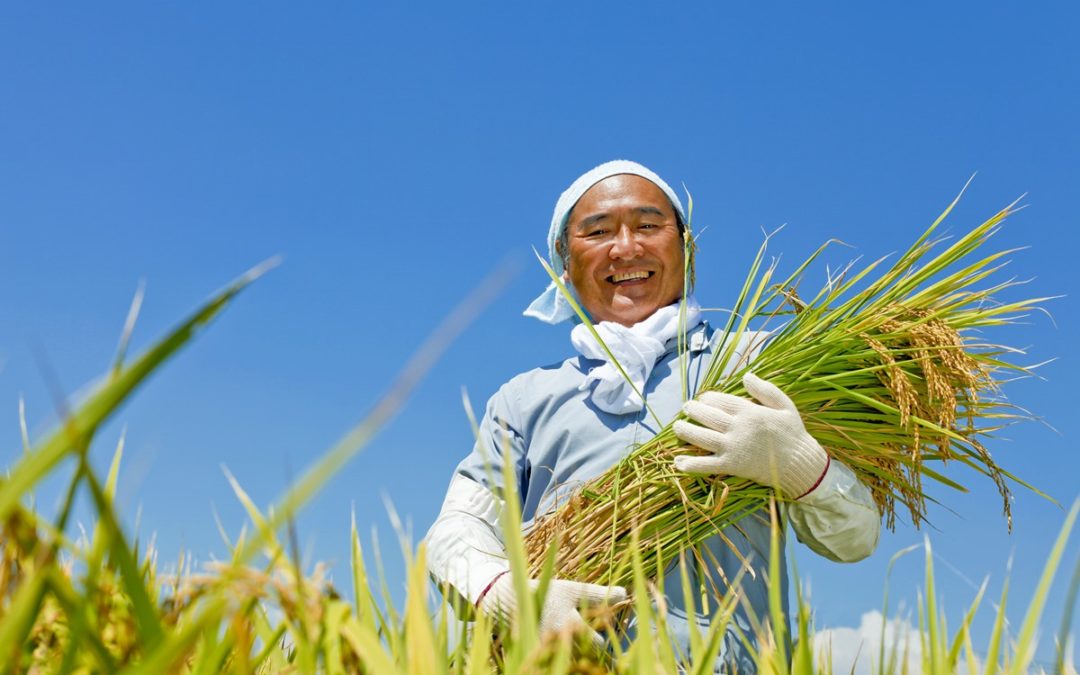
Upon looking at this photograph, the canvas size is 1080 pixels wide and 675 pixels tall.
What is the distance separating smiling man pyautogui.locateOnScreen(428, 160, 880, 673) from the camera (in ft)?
7.34

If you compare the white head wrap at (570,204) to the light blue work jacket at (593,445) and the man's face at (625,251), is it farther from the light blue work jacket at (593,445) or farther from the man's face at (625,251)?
the light blue work jacket at (593,445)

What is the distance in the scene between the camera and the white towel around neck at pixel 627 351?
2670 millimetres

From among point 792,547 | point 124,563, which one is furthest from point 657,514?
point 124,563

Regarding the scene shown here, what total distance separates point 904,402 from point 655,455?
586mm

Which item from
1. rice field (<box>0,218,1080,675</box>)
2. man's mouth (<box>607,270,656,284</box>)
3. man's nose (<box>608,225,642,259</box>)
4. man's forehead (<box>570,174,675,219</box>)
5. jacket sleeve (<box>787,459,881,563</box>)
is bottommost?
rice field (<box>0,218,1080,675</box>)

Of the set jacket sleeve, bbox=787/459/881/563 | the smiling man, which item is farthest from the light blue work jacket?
jacket sleeve, bbox=787/459/881/563

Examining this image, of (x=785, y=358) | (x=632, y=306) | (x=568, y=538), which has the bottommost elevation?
(x=568, y=538)

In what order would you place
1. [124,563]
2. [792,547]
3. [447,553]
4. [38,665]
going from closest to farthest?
1. [124,563]
2. [38,665]
3. [792,547]
4. [447,553]

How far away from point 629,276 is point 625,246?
0.10 m

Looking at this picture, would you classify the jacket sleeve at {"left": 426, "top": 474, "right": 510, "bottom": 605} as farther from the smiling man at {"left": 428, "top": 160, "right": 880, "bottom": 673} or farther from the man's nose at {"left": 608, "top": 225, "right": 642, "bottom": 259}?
the man's nose at {"left": 608, "top": 225, "right": 642, "bottom": 259}

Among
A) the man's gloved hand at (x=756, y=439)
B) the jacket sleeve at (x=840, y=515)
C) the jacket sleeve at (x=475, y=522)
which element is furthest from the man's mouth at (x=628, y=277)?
the jacket sleeve at (x=840, y=515)

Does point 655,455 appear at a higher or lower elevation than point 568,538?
higher

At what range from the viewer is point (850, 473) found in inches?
94.3

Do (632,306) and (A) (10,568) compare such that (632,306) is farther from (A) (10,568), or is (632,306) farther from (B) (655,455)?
(A) (10,568)
